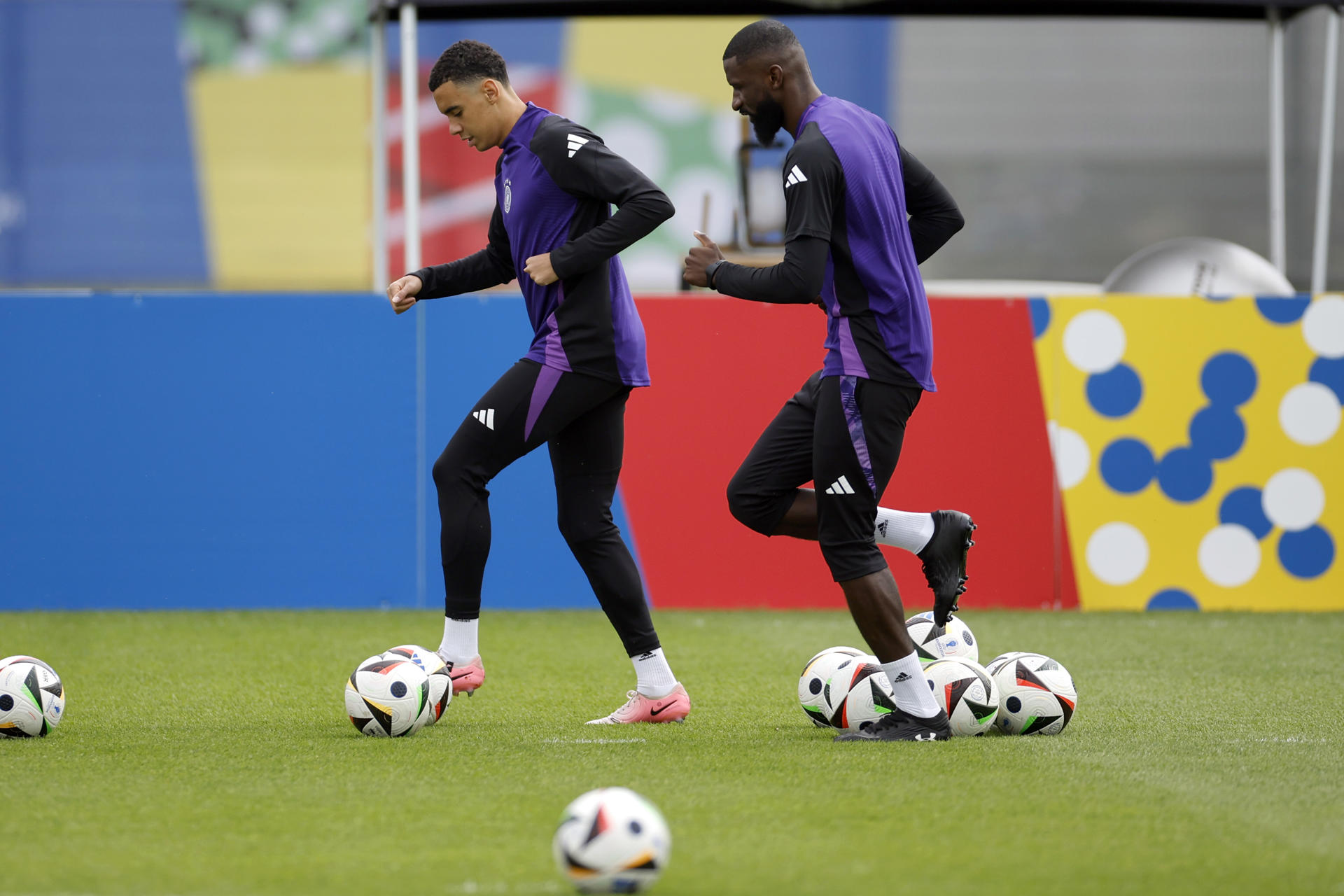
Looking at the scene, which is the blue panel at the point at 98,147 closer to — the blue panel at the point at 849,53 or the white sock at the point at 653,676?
the blue panel at the point at 849,53

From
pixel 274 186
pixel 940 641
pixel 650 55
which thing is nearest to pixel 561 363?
pixel 940 641

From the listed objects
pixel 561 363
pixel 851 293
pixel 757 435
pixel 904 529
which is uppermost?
pixel 851 293

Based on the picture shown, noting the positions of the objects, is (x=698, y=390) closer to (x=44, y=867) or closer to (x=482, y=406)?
(x=482, y=406)

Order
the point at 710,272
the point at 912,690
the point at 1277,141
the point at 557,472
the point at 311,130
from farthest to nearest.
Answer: the point at 311,130, the point at 1277,141, the point at 557,472, the point at 912,690, the point at 710,272

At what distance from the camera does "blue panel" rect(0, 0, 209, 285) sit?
1441 cm

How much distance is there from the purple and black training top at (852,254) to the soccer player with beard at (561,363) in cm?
57

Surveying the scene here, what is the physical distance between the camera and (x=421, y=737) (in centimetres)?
437

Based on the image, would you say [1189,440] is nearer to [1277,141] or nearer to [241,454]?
[1277,141]

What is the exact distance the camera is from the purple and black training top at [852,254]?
390cm

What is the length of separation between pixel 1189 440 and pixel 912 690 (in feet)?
13.1

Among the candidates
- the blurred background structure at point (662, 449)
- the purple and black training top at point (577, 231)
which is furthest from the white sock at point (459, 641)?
the blurred background structure at point (662, 449)

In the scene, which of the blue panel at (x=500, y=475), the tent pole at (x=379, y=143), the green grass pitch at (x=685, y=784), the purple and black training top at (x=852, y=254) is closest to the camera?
the green grass pitch at (x=685, y=784)

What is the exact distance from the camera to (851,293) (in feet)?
13.4

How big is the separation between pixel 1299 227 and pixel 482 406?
12938 mm
